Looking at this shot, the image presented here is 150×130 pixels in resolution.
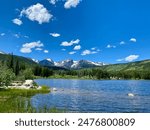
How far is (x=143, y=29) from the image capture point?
30641 mm

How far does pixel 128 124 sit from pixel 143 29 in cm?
1757

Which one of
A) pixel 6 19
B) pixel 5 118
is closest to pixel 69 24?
pixel 6 19

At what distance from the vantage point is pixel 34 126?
14.1 meters

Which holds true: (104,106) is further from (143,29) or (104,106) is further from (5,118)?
(5,118)

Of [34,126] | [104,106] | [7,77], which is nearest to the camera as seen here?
[34,126]

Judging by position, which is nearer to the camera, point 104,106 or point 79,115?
point 79,115

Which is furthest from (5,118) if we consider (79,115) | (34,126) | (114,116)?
(114,116)

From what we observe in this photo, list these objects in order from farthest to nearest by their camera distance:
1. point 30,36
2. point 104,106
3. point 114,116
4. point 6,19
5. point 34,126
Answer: point 104,106 < point 6,19 < point 30,36 < point 114,116 < point 34,126

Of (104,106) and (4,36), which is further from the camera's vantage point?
(104,106)

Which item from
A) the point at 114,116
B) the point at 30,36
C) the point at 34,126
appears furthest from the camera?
the point at 30,36

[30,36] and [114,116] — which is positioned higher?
[30,36]

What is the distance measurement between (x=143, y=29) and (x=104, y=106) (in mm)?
26914

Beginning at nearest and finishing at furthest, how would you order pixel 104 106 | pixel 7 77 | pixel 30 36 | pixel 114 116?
pixel 114 116, pixel 30 36, pixel 104 106, pixel 7 77

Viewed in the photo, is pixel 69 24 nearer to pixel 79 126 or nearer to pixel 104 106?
pixel 79 126
